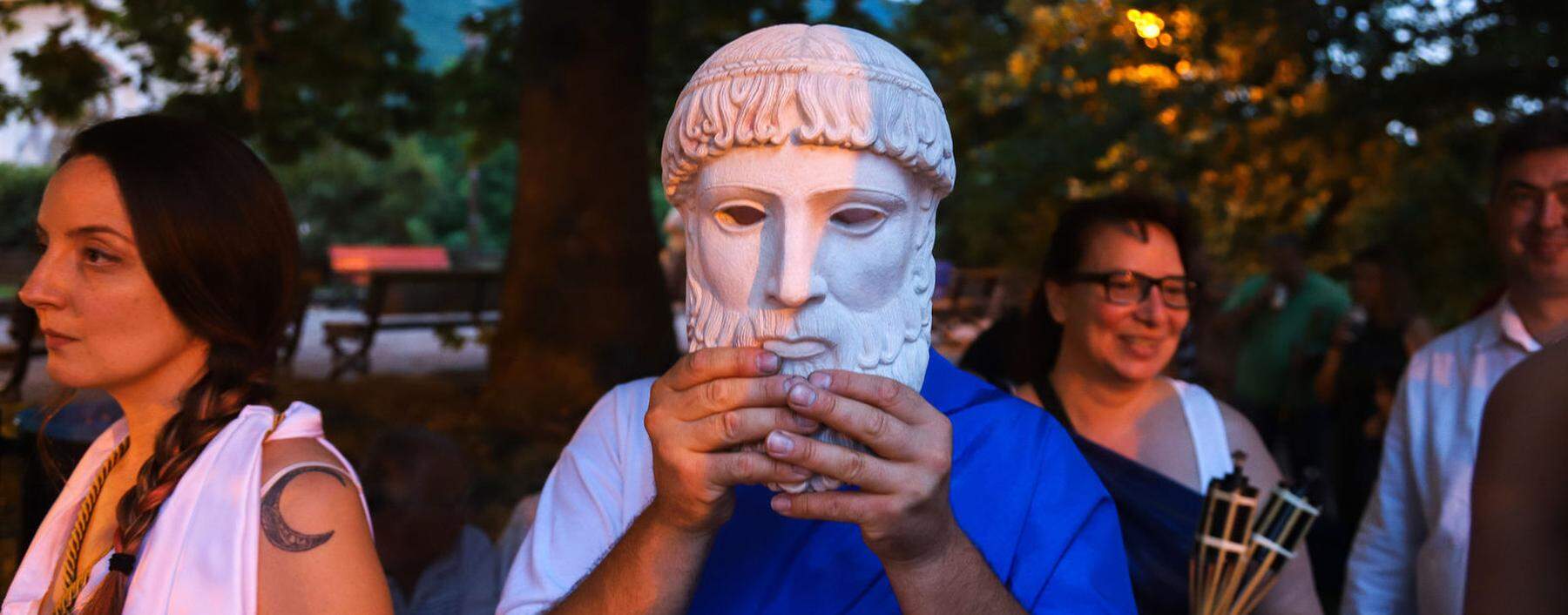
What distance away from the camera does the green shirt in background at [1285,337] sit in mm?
5953

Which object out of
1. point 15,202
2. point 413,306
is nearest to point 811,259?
point 413,306

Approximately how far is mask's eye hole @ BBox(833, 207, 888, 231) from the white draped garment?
98 centimetres

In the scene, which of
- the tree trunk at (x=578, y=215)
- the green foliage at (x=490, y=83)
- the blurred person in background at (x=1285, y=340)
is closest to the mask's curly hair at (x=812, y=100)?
the tree trunk at (x=578, y=215)

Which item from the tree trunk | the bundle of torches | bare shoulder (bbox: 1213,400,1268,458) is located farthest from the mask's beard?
the tree trunk

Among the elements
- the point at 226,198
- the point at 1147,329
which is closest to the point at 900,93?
the point at 226,198

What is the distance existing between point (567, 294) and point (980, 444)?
15.7 feet

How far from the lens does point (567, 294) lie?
625 cm

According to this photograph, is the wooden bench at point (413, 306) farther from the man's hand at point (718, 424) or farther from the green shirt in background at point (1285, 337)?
the man's hand at point (718, 424)

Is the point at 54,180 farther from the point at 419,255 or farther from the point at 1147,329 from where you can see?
the point at 419,255

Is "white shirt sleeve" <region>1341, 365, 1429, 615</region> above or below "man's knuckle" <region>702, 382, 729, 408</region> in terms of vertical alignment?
below

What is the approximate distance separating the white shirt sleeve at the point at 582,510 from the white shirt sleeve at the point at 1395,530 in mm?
1926

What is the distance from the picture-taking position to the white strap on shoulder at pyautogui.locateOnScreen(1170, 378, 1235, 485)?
2635 mm

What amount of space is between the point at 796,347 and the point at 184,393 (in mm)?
1170

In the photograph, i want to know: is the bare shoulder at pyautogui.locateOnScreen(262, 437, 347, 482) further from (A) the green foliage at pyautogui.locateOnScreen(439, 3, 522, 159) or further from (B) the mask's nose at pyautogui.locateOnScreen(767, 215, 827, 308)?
(A) the green foliage at pyautogui.locateOnScreen(439, 3, 522, 159)
